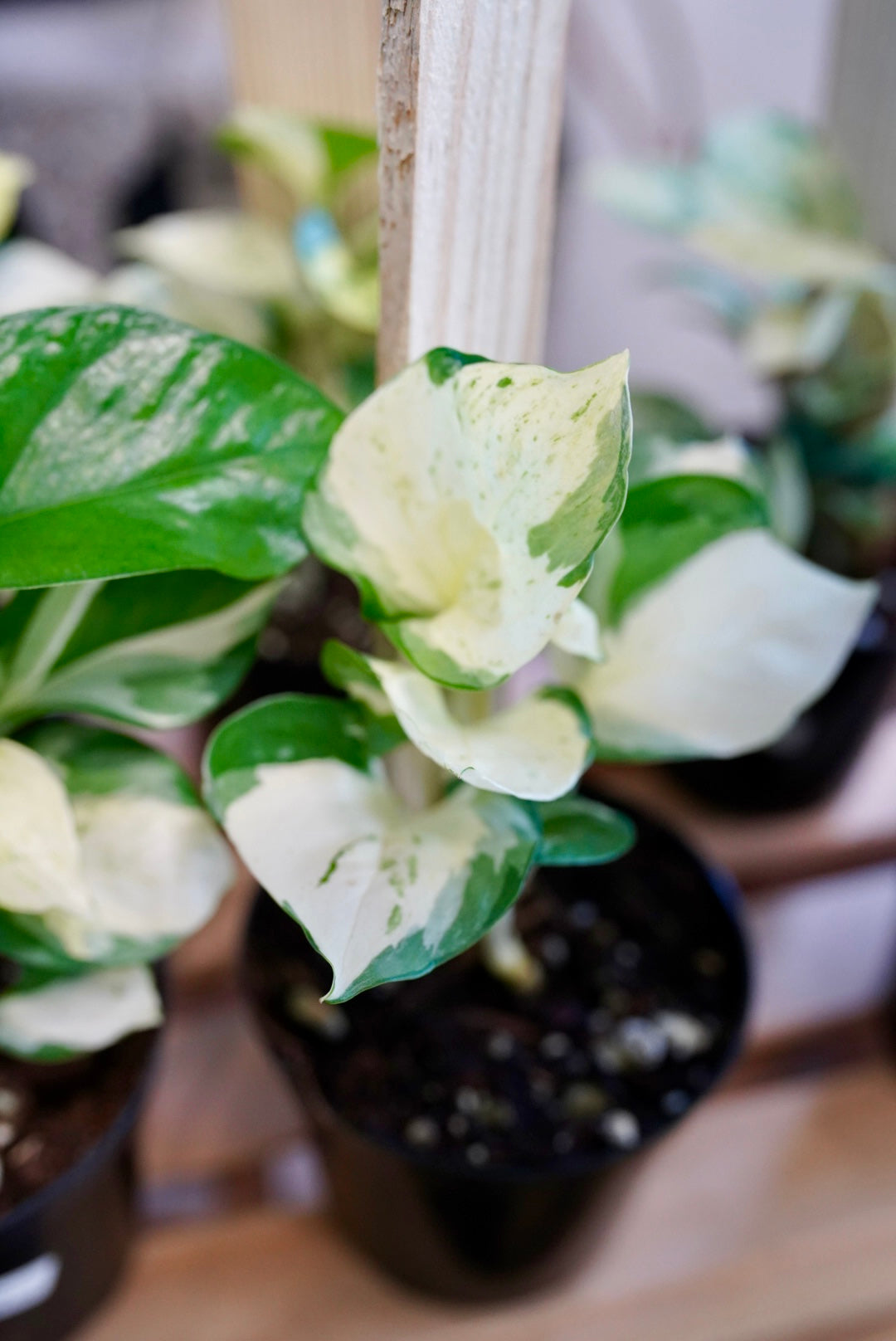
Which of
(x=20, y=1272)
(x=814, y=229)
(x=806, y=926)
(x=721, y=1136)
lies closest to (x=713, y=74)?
(x=814, y=229)

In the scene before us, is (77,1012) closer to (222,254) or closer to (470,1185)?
(470,1185)

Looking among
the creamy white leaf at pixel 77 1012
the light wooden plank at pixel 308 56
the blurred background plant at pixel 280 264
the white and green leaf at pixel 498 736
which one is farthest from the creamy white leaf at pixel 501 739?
the light wooden plank at pixel 308 56

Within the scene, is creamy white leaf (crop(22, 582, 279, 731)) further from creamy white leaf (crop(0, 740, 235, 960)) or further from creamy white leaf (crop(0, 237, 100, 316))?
creamy white leaf (crop(0, 237, 100, 316))

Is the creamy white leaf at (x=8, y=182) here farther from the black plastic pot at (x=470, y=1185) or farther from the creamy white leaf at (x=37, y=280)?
the black plastic pot at (x=470, y=1185)

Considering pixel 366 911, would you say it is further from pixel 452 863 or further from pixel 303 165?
pixel 303 165

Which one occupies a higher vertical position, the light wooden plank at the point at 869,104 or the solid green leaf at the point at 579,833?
the light wooden plank at the point at 869,104

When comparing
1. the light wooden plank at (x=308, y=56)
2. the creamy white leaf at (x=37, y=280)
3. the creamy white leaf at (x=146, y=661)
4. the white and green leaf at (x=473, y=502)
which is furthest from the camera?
the light wooden plank at (x=308, y=56)
